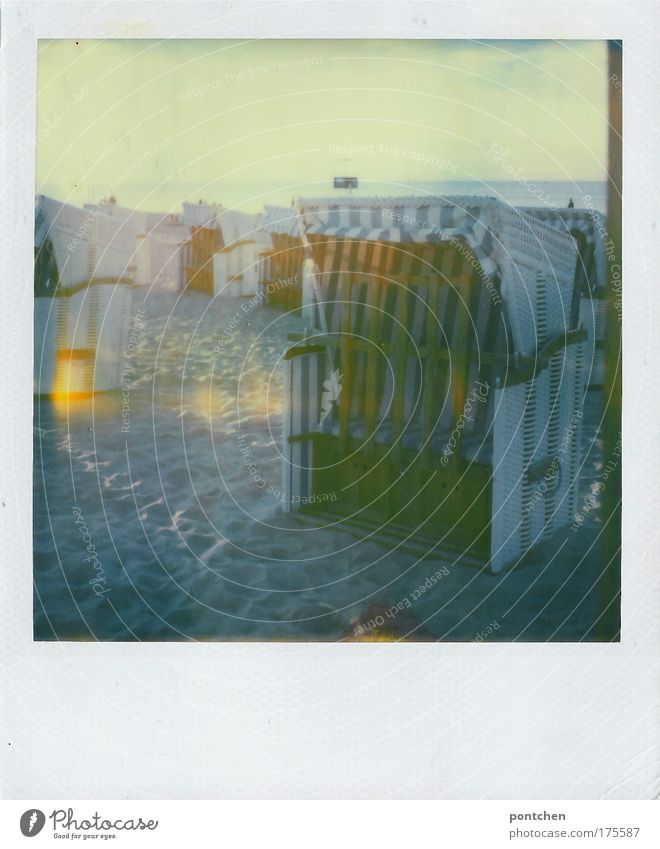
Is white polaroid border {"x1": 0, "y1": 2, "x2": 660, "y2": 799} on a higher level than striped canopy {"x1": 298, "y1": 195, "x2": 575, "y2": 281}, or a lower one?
lower

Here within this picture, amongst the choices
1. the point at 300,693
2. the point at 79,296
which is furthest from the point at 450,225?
the point at 300,693

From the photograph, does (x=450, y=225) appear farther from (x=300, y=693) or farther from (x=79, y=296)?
(x=300, y=693)

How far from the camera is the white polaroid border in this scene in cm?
124

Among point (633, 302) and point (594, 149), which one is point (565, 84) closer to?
point (594, 149)

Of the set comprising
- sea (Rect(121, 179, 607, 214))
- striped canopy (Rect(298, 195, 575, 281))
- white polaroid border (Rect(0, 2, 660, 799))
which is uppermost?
sea (Rect(121, 179, 607, 214))

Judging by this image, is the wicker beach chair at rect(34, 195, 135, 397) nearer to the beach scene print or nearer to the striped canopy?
the beach scene print

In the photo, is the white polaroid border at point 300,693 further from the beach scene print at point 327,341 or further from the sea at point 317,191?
the sea at point 317,191

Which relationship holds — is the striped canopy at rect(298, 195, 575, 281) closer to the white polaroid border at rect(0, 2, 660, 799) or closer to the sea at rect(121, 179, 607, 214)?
the sea at rect(121, 179, 607, 214)

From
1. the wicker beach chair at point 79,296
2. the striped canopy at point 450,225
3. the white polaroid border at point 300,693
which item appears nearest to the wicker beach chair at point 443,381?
the striped canopy at point 450,225

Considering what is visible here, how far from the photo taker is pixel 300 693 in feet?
4.07

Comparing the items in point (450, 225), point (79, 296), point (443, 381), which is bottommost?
point (443, 381)

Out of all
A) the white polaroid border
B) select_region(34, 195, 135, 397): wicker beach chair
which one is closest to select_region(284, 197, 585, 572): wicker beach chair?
the white polaroid border

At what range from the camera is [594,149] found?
1236 millimetres
